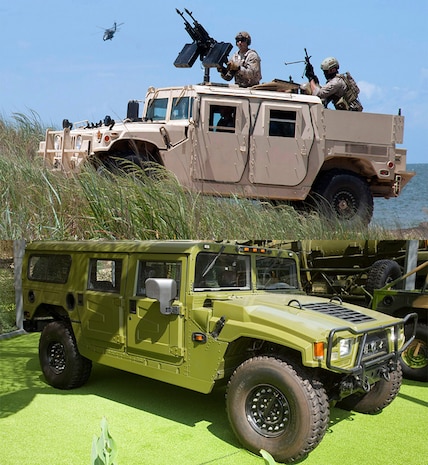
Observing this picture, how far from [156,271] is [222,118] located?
3.17 meters

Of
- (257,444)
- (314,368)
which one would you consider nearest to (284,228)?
(314,368)

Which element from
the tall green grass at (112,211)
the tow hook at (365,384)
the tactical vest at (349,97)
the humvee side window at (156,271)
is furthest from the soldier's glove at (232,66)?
the tow hook at (365,384)

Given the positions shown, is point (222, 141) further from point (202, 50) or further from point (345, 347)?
point (345, 347)

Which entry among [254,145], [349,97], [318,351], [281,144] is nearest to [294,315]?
[318,351]

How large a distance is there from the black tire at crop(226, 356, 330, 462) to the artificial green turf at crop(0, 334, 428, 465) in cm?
12

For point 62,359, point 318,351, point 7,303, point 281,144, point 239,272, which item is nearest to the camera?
point 318,351

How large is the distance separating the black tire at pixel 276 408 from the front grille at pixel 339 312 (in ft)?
1.55

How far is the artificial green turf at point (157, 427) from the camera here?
133 inches

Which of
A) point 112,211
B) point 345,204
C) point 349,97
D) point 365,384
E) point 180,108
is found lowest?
point 365,384

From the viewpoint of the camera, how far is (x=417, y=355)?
17.3ft

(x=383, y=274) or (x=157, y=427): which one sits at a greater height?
(x=383, y=274)

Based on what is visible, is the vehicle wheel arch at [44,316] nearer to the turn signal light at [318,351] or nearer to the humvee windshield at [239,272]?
the humvee windshield at [239,272]

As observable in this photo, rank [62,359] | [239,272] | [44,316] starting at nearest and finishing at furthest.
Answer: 1. [239,272]
2. [62,359]
3. [44,316]

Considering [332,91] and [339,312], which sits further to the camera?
[332,91]
